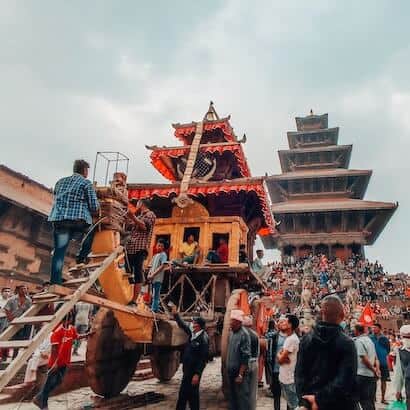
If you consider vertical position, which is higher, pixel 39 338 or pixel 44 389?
pixel 39 338

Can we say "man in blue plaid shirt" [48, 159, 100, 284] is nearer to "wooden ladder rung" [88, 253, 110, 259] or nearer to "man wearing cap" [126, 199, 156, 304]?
"wooden ladder rung" [88, 253, 110, 259]

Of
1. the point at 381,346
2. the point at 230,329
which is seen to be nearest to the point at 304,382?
the point at 230,329

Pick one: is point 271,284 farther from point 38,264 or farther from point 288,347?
point 288,347

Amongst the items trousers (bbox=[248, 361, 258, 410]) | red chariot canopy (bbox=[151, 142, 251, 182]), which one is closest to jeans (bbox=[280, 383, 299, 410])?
trousers (bbox=[248, 361, 258, 410])

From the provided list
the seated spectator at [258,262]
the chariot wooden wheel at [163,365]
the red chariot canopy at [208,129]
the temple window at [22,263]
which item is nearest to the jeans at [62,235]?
the chariot wooden wheel at [163,365]

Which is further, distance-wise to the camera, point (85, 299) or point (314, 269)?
point (314, 269)

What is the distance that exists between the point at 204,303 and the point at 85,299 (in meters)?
3.75

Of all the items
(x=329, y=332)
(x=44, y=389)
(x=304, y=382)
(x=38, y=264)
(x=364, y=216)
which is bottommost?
(x=44, y=389)

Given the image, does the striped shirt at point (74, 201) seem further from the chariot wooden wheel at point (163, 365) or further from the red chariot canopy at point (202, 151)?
the red chariot canopy at point (202, 151)

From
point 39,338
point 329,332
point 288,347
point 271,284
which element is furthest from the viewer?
point 271,284

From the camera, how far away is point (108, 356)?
21.2 feet

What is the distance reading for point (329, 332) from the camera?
2941 millimetres

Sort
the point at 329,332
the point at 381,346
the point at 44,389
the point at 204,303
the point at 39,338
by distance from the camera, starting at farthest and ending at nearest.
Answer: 1. the point at 381,346
2. the point at 204,303
3. the point at 44,389
4. the point at 39,338
5. the point at 329,332

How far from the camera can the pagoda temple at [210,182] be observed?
884 cm
